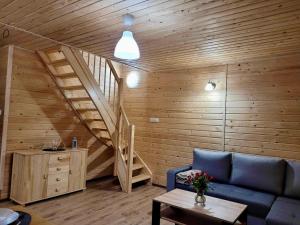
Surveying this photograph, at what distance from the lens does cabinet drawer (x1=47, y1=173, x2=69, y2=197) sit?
350cm

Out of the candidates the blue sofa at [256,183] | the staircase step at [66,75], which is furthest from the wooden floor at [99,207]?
the staircase step at [66,75]

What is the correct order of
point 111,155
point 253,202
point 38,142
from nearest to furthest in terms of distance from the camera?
point 253,202, point 38,142, point 111,155

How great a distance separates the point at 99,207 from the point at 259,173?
2.29 metres

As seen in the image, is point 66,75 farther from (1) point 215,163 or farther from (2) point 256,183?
(2) point 256,183

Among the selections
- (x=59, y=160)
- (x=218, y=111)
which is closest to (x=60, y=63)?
(x=59, y=160)

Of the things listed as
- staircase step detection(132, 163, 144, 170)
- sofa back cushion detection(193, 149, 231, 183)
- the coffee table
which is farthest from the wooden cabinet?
sofa back cushion detection(193, 149, 231, 183)

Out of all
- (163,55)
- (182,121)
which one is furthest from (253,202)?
(163,55)

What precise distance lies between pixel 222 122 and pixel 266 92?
0.81 metres

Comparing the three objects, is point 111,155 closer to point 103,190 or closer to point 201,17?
point 103,190

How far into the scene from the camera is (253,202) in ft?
8.91

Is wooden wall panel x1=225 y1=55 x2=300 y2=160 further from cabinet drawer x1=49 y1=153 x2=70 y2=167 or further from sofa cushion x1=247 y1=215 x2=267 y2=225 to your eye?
cabinet drawer x1=49 y1=153 x2=70 y2=167

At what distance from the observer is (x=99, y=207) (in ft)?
11.0

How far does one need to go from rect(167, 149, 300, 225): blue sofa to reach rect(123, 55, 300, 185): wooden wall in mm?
301

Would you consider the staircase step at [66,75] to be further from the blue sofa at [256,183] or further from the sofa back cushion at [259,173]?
the sofa back cushion at [259,173]
